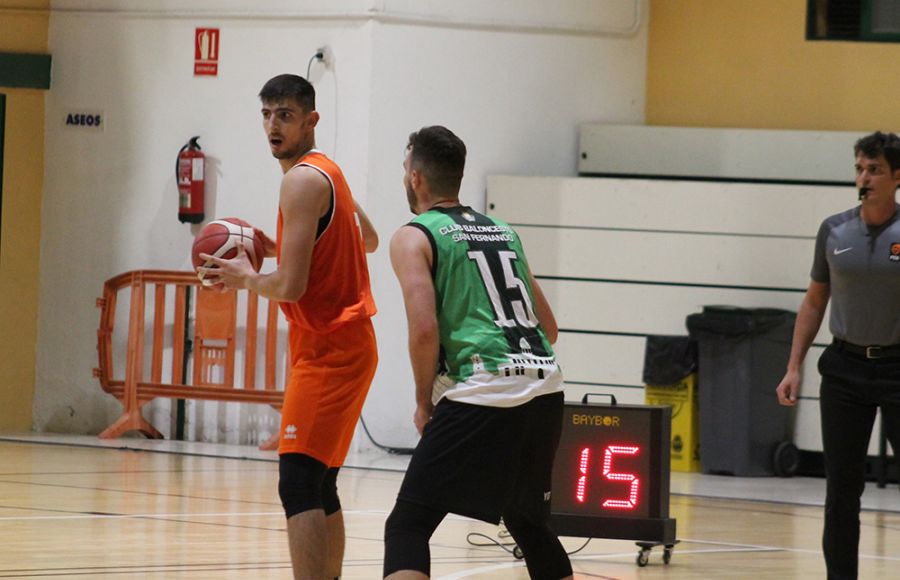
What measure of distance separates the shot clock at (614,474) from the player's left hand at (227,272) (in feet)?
8.05

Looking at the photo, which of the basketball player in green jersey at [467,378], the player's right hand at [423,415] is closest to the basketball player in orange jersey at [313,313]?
the basketball player in green jersey at [467,378]

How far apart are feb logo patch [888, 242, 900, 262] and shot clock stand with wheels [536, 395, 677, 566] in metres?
1.57

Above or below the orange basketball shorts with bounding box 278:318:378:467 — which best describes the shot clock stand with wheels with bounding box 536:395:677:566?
below

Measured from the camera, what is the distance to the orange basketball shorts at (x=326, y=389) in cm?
543

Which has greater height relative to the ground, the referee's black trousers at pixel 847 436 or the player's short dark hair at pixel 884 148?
the player's short dark hair at pixel 884 148

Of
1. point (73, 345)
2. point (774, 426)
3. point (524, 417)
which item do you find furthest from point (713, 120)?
point (524, 417)

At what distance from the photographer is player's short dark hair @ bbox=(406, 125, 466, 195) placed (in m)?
4.83

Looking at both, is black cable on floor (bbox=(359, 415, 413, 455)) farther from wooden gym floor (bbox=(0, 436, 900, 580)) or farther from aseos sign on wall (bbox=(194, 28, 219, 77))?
aseos sign on wall (bbox=(194, 28, 219, 77))

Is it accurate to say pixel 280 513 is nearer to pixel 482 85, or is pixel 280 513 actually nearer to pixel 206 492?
pixel 206 492

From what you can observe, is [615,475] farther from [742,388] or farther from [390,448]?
[390,448]

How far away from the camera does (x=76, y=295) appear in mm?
13172

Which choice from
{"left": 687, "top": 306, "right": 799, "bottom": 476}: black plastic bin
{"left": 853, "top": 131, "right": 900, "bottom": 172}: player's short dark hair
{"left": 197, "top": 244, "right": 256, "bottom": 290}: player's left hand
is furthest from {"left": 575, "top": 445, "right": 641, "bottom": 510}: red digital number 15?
{"left": 687, "top": 306, "right": 799, "bottom": 476}: black plastic bin

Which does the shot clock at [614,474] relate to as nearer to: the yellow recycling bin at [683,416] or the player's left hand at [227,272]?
the player's left hand at [227,272]

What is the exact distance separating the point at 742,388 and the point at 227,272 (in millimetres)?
6909
